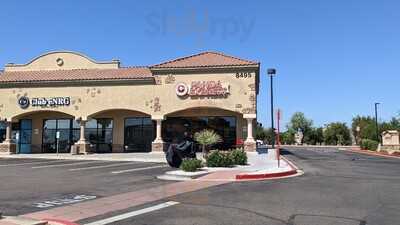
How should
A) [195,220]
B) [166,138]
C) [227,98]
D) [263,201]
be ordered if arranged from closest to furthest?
[195,220]
[263,201]
[227,98]
[166,138]

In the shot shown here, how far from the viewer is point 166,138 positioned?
132 feet

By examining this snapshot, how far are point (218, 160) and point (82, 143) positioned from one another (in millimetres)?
19896

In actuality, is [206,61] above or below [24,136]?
above

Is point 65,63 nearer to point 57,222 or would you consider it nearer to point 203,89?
point 203,89

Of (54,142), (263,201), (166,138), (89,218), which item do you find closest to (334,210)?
(263,201)

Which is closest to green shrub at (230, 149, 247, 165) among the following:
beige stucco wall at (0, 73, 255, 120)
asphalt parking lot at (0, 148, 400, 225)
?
asphalt parking lot at (0, 148, 400, 225)

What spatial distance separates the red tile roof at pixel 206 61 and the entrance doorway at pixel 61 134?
976cm

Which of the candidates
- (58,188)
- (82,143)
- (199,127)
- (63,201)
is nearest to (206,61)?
(199,127)

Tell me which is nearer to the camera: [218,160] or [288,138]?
[218,160]

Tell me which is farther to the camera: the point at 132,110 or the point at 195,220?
the point at 132,110

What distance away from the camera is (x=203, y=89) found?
37719 mm

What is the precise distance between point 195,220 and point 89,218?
2178 mm

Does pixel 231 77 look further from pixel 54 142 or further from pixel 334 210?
pixel 334 210

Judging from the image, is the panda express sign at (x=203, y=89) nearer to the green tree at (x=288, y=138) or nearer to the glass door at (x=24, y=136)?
the glass door at (x=24, y=136)
